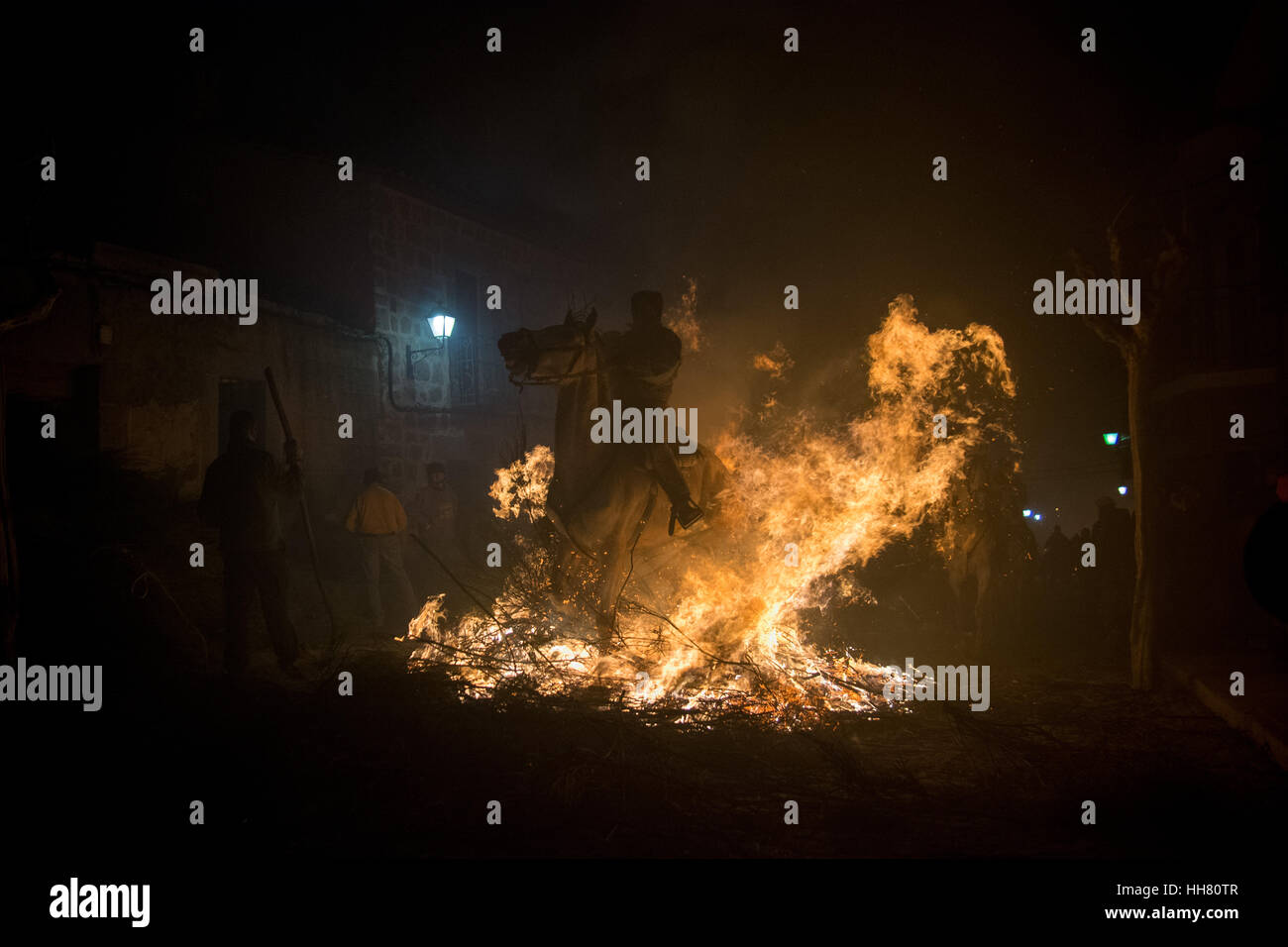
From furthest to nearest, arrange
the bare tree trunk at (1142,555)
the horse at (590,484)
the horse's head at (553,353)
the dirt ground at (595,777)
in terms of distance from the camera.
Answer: the bare tree trunk at (1142,555) < the horse at (590,484) < the horse's head at (553,353) < the dirt ground at (595,777)

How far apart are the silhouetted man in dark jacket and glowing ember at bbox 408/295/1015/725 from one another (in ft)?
5.52

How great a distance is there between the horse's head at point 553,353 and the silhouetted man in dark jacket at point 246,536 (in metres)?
3.18

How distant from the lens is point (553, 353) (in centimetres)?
789

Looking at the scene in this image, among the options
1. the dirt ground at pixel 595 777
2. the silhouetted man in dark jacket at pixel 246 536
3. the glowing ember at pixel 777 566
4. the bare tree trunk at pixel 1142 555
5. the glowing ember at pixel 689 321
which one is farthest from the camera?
the glowing ember at pixel 689 321

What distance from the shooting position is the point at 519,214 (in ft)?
82.6

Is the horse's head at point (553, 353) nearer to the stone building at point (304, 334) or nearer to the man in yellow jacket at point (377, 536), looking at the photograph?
the man in yellow jacket at point (377, 536)

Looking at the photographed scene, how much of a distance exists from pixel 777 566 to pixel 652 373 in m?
2.96

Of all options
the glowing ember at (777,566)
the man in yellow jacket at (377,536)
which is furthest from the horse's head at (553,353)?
the man in yellow jacket at (377,536)

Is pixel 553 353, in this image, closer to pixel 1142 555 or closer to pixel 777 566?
pixel 777 566

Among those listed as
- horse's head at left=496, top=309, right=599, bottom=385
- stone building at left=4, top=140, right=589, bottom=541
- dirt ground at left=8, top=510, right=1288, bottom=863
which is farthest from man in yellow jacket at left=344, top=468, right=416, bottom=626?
horse's head at left=496, top=309, right=599, bottom=385

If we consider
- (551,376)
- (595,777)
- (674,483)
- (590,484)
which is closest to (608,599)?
(590,484)

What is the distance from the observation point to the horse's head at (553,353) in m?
7.76
